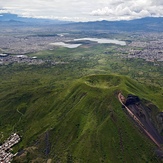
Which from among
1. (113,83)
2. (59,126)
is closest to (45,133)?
(59,126)

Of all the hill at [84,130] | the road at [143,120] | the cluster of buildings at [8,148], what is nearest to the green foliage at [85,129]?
the hill at [84,130]

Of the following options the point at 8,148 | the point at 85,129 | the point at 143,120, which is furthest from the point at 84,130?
the point at 8,148

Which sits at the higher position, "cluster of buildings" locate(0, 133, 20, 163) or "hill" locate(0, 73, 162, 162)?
"hill" locate(0, 73, 162, 162)

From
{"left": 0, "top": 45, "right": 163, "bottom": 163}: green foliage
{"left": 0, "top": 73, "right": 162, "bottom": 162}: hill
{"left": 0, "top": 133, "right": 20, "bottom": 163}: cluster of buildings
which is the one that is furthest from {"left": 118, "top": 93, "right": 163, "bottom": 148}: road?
{"left": 0, "top": 133, "right": 20, "bottom": 163}: cluster of buildings

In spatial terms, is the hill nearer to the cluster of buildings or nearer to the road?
the road

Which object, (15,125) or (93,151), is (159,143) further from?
(15,125)

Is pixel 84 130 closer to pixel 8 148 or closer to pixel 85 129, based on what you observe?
pixel 85 129

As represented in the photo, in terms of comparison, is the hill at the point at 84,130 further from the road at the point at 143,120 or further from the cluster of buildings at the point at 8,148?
the cluster of buildings at the point at 8,148
